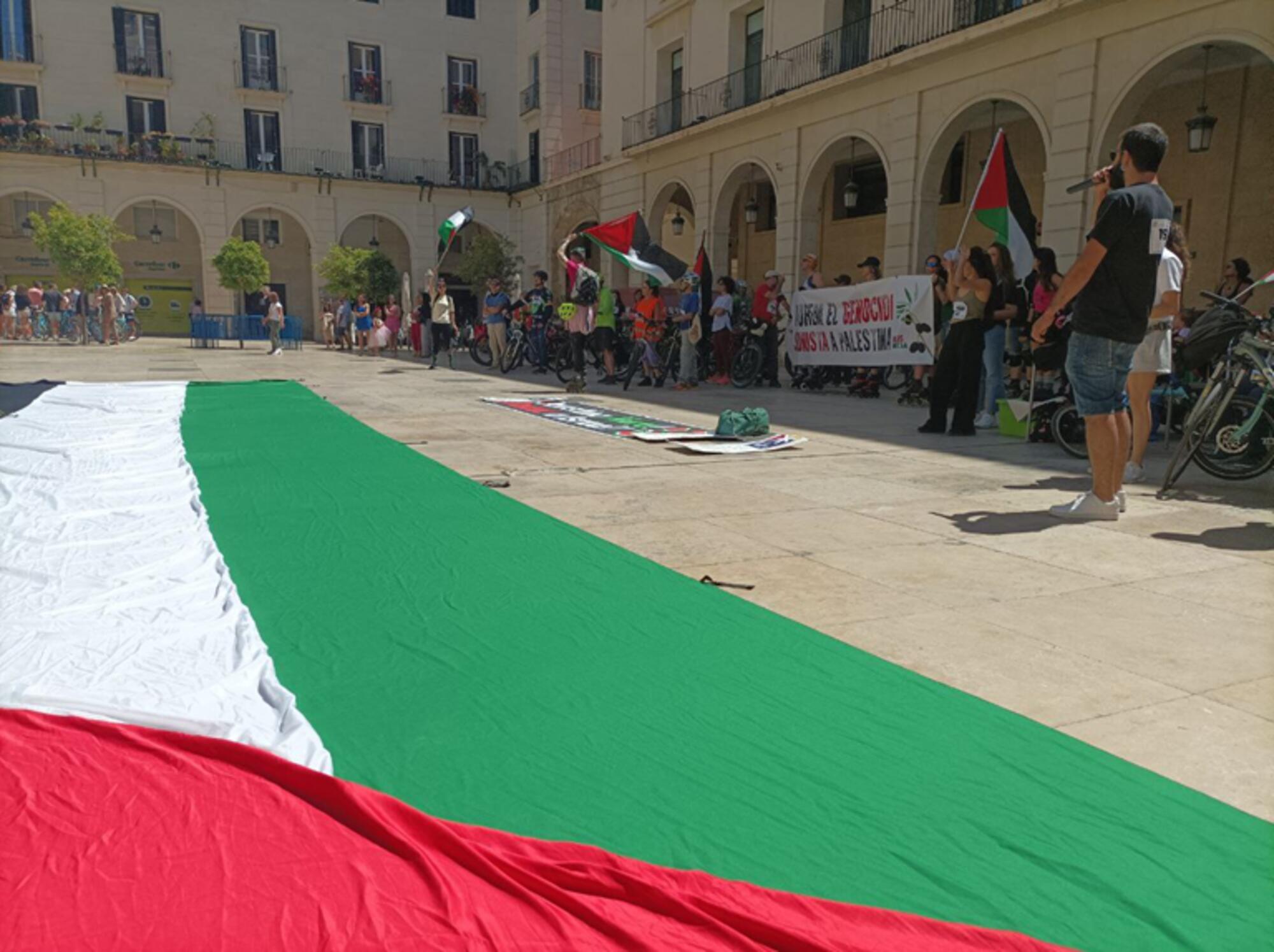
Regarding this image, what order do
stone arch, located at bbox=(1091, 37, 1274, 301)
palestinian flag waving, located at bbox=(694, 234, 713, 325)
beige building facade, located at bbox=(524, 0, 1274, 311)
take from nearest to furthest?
beige building facade, located at bbox=(524, 0, 1274, 311)
stone arch, located at bbox=(1091, 37, 1274, 301)
palestinian flag waving, located at bbox=(694, 234, 713, 325)

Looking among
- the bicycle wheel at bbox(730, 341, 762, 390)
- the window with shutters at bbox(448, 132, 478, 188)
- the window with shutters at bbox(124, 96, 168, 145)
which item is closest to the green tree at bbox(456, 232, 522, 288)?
the window with shutters at bbox(448, 132, 478, 188)

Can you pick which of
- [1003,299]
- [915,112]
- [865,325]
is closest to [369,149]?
[915,112]

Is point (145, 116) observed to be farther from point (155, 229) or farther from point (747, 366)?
point (747, 366)

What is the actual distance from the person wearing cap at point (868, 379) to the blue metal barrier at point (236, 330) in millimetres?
19467

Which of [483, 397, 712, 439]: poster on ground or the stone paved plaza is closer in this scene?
the stone paved plaza

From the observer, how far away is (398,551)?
156 inches

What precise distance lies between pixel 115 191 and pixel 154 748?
3595 cm

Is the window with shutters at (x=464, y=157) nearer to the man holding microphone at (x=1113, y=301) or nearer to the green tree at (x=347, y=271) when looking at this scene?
the green tree at (x=347, y=271)

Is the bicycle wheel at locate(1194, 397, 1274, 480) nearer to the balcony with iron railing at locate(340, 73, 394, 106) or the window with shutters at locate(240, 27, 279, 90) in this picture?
the balcony with iron railing at locate(340, 73, 394, 106)

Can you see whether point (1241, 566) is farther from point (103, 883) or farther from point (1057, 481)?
point (103, 883)

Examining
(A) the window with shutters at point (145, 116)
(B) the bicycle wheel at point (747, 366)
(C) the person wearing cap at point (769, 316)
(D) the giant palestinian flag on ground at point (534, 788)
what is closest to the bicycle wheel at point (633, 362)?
(B) the bicycle wheel at point (747, 366)

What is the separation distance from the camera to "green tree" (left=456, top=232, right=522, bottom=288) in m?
33.0

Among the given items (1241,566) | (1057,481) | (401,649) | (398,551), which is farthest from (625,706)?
(1057,481)

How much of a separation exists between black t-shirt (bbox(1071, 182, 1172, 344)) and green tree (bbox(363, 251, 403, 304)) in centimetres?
3055
